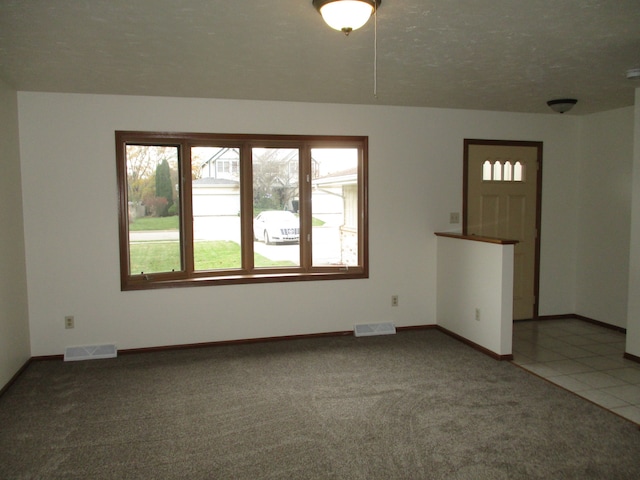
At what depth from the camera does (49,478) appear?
2459 millimetres

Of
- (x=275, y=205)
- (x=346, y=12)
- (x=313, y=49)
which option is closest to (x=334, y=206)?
(x=275, y=205)

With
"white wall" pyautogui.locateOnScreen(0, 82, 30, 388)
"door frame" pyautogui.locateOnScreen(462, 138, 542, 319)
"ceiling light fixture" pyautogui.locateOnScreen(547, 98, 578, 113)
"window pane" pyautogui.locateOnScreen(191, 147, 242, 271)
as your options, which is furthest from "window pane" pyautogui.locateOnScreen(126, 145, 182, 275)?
"ceiling light fixture" pyautogui.locateOnScreen(547, 98, 578, 113)

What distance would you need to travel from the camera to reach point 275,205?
4867 mm

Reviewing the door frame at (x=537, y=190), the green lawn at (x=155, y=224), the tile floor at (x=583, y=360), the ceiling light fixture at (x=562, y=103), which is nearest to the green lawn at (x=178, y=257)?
the green lawn at (x=155, y=224)

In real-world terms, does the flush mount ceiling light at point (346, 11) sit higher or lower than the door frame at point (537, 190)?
higher

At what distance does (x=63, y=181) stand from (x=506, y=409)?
4.04 meters

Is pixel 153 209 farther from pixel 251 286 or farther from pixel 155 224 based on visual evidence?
pixel 251 286

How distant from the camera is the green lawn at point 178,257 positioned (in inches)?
178

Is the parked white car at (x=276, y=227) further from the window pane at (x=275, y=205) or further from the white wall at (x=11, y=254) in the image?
the white wall at (x=11, y=254)

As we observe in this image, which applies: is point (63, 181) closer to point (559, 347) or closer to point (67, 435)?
point (67, 435)

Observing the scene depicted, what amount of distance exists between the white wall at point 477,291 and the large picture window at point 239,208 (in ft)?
2.96

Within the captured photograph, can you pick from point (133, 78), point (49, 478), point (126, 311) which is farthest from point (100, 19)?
point (126, 311)

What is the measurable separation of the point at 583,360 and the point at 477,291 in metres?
1.06

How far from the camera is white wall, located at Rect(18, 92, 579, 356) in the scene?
422 centimetres
